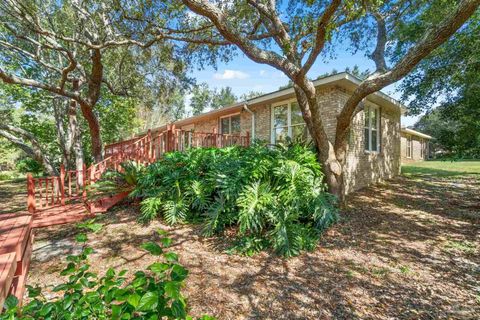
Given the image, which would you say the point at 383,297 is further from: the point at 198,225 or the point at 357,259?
the point at 198,225

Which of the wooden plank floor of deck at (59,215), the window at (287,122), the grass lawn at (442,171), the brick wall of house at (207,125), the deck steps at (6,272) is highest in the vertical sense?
the brick wall of house at (207,125)

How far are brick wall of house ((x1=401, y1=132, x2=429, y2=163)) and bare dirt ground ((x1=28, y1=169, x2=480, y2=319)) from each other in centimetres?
1788

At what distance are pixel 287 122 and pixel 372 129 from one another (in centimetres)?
325

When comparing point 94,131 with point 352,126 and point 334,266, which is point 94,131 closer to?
point 334,266

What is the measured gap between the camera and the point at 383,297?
8.92 feet

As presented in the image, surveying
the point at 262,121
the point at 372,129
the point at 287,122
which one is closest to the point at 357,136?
the point at 372,129

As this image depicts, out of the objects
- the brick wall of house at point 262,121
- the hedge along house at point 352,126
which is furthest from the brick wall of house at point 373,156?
the brick wall of house at point 262,121

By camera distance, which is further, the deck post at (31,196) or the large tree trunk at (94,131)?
the large tree trunk at (94,131)

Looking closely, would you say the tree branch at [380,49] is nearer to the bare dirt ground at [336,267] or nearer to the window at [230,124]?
the bare dirt ground at [336,267]

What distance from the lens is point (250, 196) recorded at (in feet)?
14.0

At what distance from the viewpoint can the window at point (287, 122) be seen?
27.8 feet

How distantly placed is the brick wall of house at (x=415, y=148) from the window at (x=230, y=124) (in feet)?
55.0

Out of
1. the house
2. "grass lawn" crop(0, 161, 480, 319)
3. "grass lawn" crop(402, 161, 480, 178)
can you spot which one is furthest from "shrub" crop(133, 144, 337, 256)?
the house

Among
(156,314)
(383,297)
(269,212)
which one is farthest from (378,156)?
(156,314)
